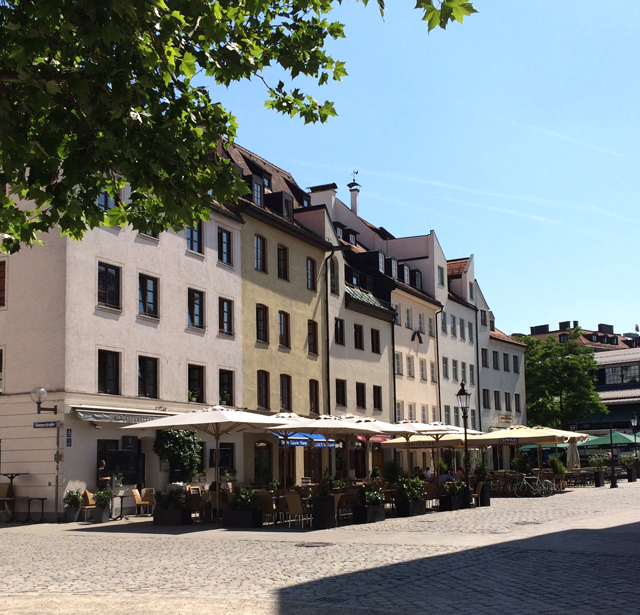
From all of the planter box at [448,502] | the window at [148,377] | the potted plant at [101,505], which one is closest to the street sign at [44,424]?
the potted plant at [101,505]

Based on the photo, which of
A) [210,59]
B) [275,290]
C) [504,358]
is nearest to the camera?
[210,59]

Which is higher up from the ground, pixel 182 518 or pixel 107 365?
pixel 107 365

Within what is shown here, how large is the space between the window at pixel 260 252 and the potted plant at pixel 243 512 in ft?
52.6

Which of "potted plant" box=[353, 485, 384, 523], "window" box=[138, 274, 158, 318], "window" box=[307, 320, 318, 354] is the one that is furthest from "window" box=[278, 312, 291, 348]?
"potted plant" box=[353, 485, 384, 523]

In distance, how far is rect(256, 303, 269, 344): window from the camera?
37875 mm

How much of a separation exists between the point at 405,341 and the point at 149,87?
144ft

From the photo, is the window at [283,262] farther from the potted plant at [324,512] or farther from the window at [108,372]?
the potted plant at [324,512]

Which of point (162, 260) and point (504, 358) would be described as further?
point (504, 358)

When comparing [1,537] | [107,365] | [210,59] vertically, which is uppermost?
[210,59]

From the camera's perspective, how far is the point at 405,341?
52188 millimetres

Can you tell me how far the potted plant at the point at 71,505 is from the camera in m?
26.3

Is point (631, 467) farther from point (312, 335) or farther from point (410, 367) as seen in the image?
point (312, 335)

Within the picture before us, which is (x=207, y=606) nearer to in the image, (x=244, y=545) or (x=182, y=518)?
(x=244, y=545)

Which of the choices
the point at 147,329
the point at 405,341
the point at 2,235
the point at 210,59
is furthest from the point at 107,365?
the point at 405,341
